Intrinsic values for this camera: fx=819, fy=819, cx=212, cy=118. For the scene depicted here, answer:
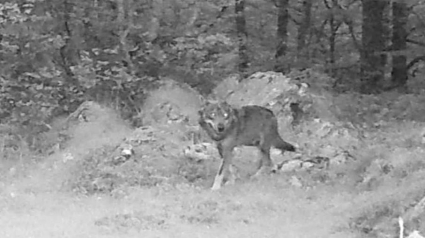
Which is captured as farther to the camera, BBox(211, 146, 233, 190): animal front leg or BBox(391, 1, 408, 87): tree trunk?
BBox(391, 1, 408, 87): tree trunk

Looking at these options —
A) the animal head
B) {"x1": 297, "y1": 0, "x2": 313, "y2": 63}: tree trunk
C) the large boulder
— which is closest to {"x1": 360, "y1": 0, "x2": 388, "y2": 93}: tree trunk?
{"x1": 297, "y1": 0, "x2": 313, "y2": 63}: tree trunk

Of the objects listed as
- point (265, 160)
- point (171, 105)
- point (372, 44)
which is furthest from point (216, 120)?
point (372, 44)

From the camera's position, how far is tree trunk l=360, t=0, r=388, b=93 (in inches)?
610

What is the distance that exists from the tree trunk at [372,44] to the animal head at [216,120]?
582cm

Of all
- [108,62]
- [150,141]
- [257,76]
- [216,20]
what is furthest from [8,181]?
[216,20]

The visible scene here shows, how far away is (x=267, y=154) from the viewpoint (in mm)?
10625

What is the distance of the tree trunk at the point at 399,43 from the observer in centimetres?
1549

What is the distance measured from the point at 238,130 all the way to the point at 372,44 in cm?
602

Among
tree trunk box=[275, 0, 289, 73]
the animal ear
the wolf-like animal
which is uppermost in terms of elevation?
tree trunk box=[275, 0, 289, 73]

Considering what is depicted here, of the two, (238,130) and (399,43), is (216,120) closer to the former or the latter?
(238,130)

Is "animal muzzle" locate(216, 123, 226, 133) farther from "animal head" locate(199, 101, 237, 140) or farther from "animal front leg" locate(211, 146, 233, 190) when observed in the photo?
"animal front leg" locate(211, 146, 233, 190)

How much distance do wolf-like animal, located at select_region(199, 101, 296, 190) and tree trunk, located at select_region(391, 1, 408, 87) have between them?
207 inches

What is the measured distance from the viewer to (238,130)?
1046 cm

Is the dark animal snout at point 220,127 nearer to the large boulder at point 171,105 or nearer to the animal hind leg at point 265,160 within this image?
the animal hind leg at point 265,160
